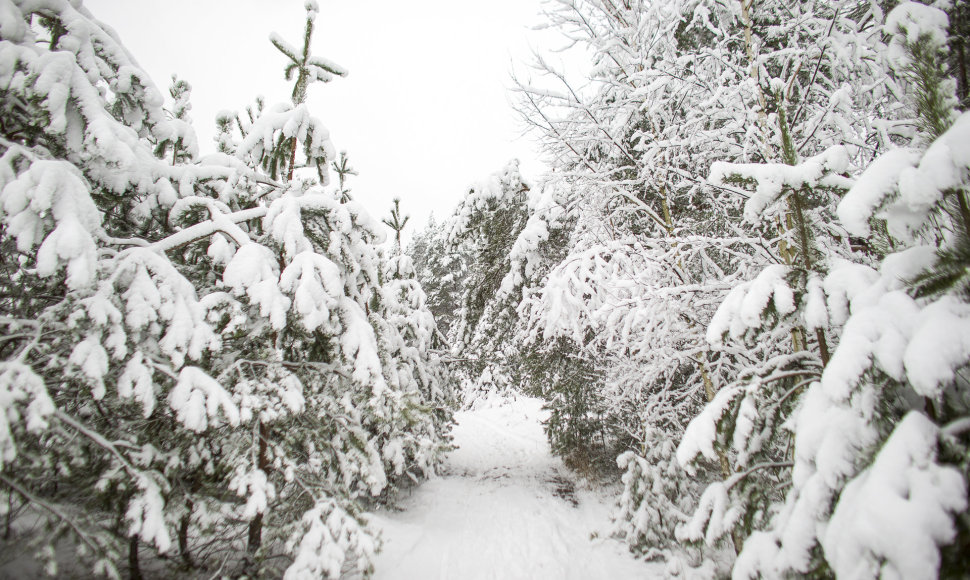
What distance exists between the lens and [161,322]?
9.55 ft

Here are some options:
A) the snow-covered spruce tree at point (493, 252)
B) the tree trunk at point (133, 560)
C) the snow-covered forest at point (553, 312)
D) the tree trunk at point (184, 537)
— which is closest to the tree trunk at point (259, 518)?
the snow-covered forest at point (553, 312)

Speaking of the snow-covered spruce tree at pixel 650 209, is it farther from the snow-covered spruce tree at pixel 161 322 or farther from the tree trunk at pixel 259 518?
the tree trunk at pixel 259 518

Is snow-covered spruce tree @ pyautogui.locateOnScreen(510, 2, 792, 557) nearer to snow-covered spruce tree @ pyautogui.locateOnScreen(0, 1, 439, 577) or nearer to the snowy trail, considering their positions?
A: the snowy trail

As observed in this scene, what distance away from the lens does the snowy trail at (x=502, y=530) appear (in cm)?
531

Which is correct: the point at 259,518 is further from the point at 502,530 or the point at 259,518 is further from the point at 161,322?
the point at 502,530

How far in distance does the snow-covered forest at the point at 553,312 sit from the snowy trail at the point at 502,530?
0.25ft

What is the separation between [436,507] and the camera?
24.5 ft

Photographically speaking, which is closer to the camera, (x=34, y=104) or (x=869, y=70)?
(x=34, y=104)

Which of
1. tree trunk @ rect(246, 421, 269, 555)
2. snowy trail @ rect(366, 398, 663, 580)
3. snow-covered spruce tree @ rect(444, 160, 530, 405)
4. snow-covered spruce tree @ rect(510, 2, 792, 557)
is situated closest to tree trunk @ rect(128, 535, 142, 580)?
tree trunk @ rect(246, 421, 269, 555)

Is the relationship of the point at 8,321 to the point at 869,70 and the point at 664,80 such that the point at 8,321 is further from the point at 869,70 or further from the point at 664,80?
the point at 869,70

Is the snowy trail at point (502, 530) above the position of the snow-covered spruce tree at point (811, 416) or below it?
below

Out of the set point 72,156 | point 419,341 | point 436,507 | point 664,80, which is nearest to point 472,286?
point 419,341

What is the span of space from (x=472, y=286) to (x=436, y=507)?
16.8 feet

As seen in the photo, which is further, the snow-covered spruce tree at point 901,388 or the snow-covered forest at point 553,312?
the snow-covered forest at point 553,312
